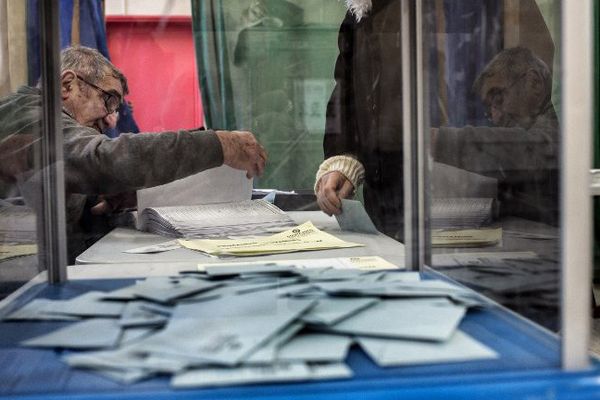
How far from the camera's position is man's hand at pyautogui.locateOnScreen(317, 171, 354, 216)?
0.97m

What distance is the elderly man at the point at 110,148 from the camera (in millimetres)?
874

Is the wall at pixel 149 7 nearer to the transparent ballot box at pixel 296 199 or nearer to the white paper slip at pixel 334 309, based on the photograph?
the transparent ballot box at pixel 296 199

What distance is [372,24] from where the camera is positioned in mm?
874

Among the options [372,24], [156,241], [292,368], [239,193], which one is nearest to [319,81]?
[372,24]

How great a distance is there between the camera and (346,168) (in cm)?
98

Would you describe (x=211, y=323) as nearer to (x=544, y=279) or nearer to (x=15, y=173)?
(x=544, y=279)

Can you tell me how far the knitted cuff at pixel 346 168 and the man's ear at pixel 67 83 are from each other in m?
0.37

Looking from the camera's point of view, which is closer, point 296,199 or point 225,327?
point 225,327

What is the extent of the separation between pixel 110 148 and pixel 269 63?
0.28 m

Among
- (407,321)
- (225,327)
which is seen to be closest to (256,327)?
(225,327)

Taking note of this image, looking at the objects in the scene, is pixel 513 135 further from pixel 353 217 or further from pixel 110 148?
pixel 110 148

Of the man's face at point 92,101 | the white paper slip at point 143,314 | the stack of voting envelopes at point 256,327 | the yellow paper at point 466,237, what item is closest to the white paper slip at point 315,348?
the stack of voting envelopes at point 256,327

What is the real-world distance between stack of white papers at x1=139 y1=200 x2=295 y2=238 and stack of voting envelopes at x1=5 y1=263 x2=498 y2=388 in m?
0.32

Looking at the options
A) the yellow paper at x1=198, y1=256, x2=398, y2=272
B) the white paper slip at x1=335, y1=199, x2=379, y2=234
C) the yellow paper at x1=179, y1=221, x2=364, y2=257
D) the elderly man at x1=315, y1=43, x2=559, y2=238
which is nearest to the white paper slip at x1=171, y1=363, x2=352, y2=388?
the elderly man at x1=315, y1=43, x2=559, y2=238
